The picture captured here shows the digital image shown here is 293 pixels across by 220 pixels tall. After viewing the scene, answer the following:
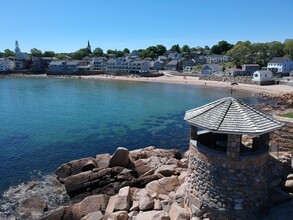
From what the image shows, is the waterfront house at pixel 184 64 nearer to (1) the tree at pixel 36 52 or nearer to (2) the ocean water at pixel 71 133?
(2) the ocean water at pixel 71 133

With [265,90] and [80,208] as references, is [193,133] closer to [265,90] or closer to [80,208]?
[80,208]

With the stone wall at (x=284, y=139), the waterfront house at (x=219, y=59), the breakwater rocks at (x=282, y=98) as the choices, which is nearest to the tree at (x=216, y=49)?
the waterfront house at (x=219, y=59)

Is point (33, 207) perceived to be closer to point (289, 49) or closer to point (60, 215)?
point (60, 215)

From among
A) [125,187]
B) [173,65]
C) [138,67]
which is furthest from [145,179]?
[173,65]

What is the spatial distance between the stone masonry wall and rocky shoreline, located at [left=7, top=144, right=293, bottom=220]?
2.78 ft

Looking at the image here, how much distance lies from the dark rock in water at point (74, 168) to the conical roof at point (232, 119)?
10.9m

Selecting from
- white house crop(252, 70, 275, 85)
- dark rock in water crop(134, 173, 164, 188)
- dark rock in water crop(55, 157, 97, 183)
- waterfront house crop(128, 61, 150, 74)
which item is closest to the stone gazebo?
dark rock in water crop(134, 173, 164, 188)

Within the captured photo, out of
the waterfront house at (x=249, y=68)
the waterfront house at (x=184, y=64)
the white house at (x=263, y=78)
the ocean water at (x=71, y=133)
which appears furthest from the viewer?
the waterfront house at (x=184, y=64)

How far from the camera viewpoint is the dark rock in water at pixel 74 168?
65.7ft

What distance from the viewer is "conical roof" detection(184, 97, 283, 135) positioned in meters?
10.3

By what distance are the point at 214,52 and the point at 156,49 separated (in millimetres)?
41826

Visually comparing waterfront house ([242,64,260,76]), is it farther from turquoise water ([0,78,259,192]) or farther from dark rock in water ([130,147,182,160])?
dark rock in water ([130,147,182,160])

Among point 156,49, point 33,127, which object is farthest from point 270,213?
point 156,49

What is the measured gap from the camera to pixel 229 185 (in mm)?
10789
